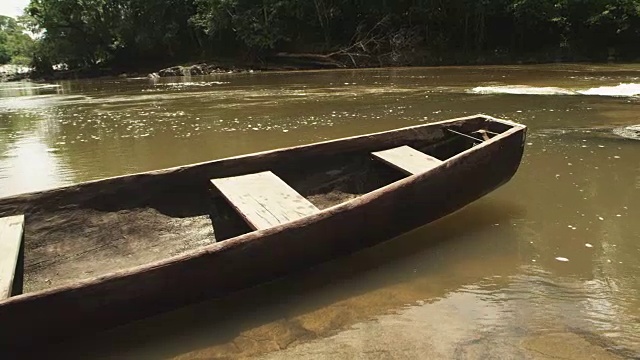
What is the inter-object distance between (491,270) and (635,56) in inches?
894

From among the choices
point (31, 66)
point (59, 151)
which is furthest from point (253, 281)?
point (31, 66)

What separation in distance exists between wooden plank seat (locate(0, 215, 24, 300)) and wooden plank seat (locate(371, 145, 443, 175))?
261 centimetres

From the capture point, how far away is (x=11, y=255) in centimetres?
263

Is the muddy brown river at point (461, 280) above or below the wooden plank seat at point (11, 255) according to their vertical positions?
below

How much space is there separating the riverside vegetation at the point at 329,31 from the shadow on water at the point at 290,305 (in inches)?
833

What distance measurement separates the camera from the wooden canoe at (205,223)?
2.33m

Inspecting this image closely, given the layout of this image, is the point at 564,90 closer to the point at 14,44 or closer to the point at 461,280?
the point at 461,280

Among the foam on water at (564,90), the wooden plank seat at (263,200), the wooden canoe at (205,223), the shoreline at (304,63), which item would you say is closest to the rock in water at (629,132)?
the wooden canoe at (205,223)

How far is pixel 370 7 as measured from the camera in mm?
25906

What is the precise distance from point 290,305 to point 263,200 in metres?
0.75

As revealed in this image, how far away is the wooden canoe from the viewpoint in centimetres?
233

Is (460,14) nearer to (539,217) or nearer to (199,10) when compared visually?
(199,10)

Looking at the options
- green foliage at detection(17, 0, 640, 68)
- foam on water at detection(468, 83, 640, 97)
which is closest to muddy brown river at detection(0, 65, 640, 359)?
foam on water at detection(468, 83, 640, 97)

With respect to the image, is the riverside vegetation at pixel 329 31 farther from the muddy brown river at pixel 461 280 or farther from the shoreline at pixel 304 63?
the muddy brown river at pixel 461 280
